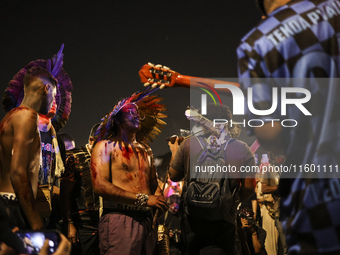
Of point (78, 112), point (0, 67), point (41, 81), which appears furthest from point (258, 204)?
point (41, 81)

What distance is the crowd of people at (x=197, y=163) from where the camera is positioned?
1468 mm

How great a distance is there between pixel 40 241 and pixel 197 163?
2.39 m

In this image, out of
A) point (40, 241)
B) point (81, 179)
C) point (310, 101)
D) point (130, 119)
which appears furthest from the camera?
point (81, 179)

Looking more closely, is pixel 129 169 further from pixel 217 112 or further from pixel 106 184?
pixel 217 112

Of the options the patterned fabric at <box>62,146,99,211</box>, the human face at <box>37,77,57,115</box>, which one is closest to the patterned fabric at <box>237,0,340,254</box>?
the human face at <box>37,77,57,115</box>

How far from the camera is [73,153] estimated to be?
15.9ft

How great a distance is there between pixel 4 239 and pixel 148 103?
3201 mm

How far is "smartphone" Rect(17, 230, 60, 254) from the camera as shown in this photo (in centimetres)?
166

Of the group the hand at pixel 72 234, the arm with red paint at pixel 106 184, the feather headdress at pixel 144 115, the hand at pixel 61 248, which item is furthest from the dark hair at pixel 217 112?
the hand at pixel 61 248

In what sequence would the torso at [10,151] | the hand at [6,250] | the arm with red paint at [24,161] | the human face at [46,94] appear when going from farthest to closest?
the human face at [46,94] → the torso at [10,151] → the arm with red paint at [24,161] → the hand at [6,250]

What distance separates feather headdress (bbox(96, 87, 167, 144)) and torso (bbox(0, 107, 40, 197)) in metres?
1.64

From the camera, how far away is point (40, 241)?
1.66 metres

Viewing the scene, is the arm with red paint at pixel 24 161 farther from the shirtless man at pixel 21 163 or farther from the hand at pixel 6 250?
the hand at pixel 6 250

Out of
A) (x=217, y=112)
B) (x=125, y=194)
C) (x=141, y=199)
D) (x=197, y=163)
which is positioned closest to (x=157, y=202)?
(x=141, y=199)
